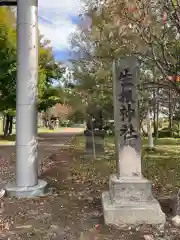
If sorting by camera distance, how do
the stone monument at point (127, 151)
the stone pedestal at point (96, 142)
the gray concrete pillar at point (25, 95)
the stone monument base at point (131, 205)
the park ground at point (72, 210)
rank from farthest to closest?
1. the stone pedestal at point (96, 142)
2. the gray concrete pillar at point (25, 95)
3. the stone monument at point (127, 151)
4. the stone monument base at point (131, 205)
5. the park ground at point (72, 210)

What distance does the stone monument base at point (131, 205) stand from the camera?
5.38 m

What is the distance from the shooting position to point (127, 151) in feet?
19.4

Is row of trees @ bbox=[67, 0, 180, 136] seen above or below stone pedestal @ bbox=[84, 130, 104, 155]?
above

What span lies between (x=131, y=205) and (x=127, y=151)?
0.96 m

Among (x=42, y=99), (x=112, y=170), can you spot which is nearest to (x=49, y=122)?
(x=42, y=99)

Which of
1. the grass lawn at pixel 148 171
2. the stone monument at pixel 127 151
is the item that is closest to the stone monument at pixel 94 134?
the grass lawn at pixel 148 171

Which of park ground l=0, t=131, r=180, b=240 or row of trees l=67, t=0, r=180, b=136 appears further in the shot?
row of trees l=67, t=0, r=180, b=136

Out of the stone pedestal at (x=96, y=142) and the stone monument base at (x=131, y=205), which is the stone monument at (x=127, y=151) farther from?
the stone pedestal at (x=96, y=142)

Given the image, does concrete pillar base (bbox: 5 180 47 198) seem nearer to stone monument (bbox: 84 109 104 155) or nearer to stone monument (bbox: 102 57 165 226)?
stone monument (bbox: 102 57 165 226)

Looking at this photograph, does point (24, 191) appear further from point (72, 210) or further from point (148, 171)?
point (148, 171)

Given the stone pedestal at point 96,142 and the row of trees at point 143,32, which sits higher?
the row of trees at point 143,32

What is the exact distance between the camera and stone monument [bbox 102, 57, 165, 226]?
5695 millimetres

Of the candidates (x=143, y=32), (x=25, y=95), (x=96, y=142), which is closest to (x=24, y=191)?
(x=25, y=95)

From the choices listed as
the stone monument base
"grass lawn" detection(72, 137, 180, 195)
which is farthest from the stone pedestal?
the stone monument base
